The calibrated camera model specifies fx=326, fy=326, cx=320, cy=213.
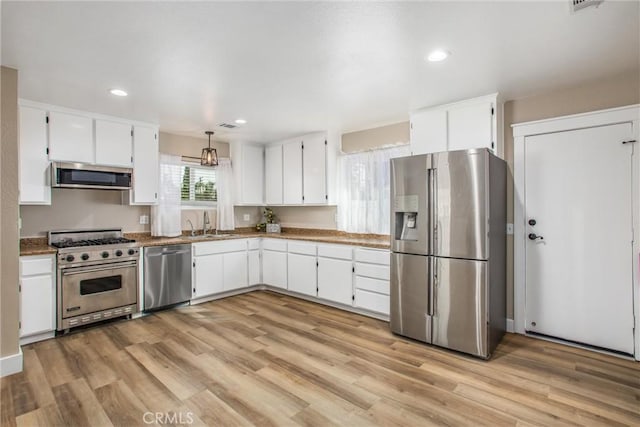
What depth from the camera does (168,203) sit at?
4492mm

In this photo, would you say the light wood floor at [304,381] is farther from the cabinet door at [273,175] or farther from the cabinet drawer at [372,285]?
the cabinet door at [273,175]

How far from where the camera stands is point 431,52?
2307 millimetres

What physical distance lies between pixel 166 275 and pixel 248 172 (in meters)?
2.07

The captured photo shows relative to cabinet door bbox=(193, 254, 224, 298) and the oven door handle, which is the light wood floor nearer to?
the oven door handle

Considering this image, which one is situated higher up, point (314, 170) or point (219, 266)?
point (314, 170)

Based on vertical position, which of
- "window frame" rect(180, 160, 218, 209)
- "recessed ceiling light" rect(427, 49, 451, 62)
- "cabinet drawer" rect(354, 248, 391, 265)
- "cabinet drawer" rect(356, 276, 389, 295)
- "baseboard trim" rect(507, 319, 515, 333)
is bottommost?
"baseboard trim" rect(507, 319, 515, 333)

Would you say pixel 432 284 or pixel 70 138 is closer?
pixel 432 284

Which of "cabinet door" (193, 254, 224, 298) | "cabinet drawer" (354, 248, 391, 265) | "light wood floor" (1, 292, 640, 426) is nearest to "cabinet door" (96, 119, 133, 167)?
"cabinet door" (193, 254, 224, 298)

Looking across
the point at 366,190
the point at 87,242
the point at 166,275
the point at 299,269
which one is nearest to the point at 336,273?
the point at 299,269

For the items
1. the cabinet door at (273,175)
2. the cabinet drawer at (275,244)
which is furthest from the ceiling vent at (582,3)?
the cabinet door at (273,175)

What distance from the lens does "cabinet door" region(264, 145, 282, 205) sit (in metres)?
5.30

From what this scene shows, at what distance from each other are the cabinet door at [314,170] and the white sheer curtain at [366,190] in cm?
25

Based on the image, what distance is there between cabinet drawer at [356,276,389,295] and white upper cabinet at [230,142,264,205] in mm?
2412

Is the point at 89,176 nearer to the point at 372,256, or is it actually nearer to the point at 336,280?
the point at 336,280
